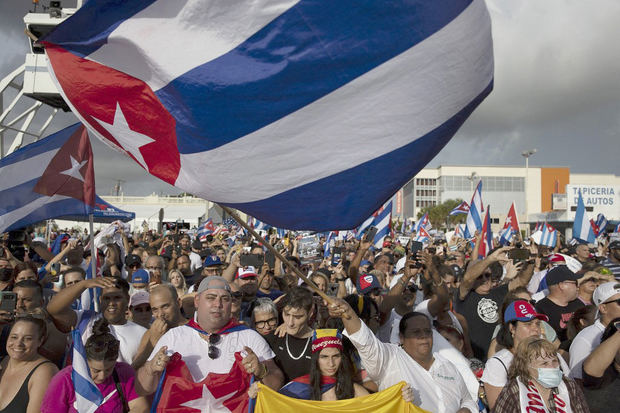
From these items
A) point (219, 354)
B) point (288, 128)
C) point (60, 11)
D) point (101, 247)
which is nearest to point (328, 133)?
point (288, 128)

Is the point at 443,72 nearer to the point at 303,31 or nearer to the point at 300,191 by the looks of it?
the point at 303,31

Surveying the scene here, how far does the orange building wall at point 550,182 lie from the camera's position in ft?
337

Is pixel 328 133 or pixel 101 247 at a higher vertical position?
pixel 328 133

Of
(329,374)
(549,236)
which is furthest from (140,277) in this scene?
(549,236)

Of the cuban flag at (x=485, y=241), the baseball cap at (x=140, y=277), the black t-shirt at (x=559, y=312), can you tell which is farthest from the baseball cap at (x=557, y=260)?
the baseball cap at (x=140, y=277)

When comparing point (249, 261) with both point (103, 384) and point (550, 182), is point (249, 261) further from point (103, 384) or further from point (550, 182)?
point (550, 182)

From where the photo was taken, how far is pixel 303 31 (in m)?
2.88

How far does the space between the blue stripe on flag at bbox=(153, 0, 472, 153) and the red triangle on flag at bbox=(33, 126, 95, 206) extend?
2.55m

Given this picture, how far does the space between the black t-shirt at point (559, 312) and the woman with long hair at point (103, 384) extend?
405 cm

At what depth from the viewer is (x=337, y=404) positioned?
11.7 ft

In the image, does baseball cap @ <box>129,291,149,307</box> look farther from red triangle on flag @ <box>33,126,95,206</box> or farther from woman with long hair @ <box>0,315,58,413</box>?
woman with long hair @ <box>0,315,58,413</box>

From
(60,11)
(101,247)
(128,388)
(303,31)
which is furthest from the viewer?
(60,11)

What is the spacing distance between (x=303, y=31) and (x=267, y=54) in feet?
0.78

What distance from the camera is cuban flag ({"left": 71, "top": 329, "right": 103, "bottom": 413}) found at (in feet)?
10.8
